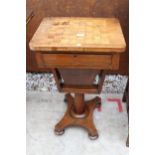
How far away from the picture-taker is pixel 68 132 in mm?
1709

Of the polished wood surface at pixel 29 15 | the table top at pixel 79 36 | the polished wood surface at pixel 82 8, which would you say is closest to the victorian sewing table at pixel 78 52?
the table top at pixel 79 36

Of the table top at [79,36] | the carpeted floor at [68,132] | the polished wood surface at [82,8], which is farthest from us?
the polished wood surface at [82,8]

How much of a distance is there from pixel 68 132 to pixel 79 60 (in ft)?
2.23

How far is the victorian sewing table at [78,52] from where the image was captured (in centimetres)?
119

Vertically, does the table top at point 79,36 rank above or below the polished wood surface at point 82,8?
below

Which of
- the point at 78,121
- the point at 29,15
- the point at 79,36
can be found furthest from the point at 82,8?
the point at 78,121

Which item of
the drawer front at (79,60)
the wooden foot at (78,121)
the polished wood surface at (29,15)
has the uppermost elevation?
the polished wood surface at (29,15)

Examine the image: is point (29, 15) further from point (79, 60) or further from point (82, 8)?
point (79, 60)

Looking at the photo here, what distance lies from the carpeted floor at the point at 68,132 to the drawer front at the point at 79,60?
61 centimetres

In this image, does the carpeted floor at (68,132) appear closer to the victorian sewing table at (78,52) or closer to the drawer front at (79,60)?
the victorian sewing table at (78,52)

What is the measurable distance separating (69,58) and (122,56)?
3.00 feet

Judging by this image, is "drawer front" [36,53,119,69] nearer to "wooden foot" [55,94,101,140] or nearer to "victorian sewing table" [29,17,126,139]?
"victorian sewing table" [29,17,126,139]

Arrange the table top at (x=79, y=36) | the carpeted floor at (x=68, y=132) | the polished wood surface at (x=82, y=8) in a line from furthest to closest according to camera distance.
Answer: the polished wood surface at (x=82, y=8)
the carpeted floor at (x=68, y=132)
the table top at (x=79, y=36)
